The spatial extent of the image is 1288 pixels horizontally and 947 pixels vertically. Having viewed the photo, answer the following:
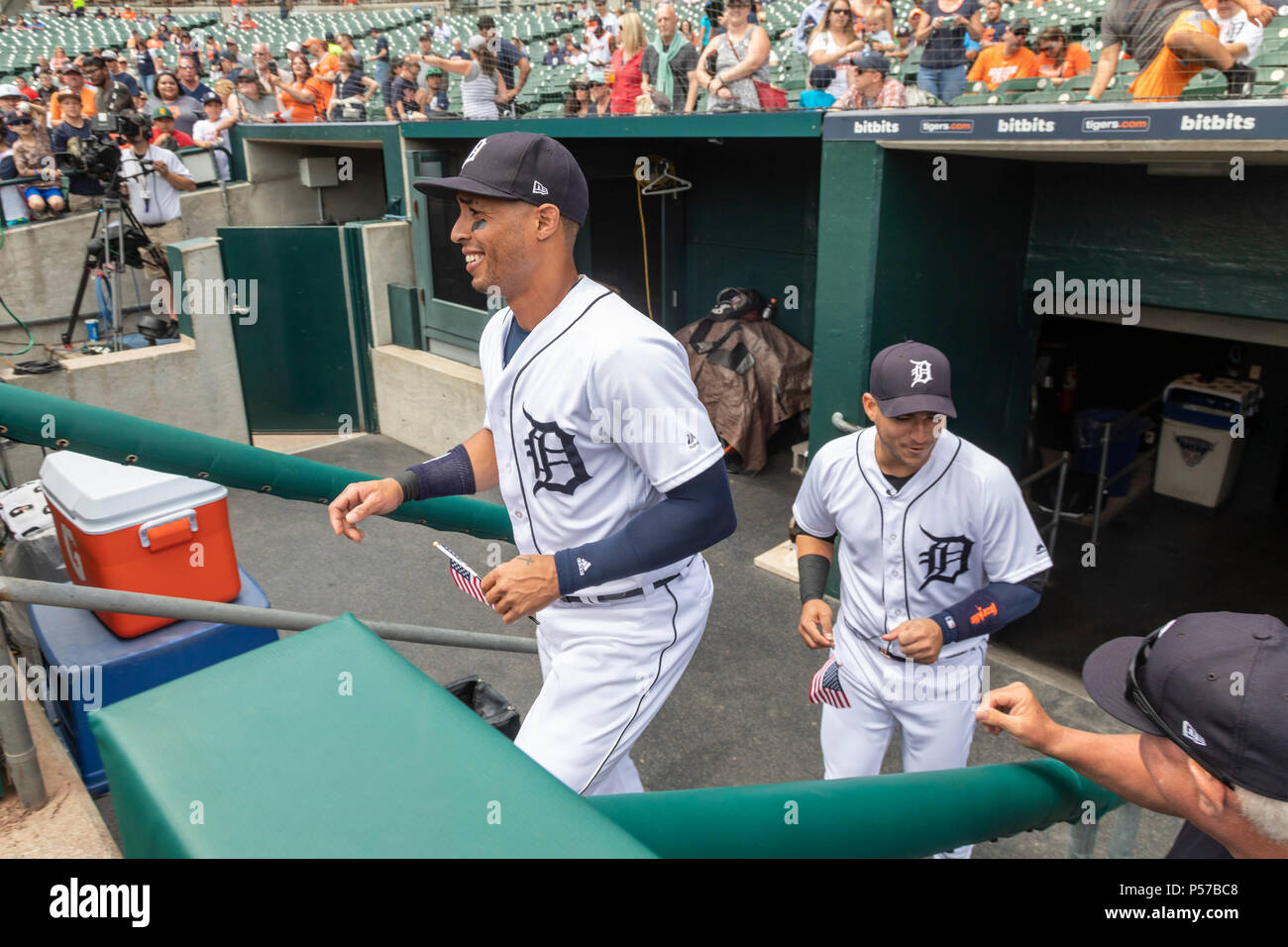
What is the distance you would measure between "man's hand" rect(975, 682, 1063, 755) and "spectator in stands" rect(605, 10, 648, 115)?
7.61 m

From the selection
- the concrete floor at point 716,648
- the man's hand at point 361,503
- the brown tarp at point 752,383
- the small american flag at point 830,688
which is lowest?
the concrete floor at point 716,648

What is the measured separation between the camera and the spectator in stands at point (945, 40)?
A: 638 cm

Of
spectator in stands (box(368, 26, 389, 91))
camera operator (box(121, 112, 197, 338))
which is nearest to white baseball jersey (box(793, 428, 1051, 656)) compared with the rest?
camera operator (box(121, 112, 197, 338))

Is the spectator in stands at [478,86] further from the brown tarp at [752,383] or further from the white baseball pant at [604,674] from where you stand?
the white baseball pant at [604,674]

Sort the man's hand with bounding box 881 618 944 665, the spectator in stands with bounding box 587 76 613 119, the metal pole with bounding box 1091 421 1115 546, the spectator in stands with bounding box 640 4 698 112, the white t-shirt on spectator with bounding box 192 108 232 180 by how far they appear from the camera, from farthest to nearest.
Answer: the white t-shirt on spectator with bounding box 192 108 232 180, the spectator in stands with bounding box 587 76 613 119, the spectator in stands with bounding box 640 4 698 112, the metal pole with bounding box 1091 421 1115 546, the man's hand with bounding box 881 618 944 665

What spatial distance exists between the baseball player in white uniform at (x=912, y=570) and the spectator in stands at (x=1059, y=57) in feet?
14.0

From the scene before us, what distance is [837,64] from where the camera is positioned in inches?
264

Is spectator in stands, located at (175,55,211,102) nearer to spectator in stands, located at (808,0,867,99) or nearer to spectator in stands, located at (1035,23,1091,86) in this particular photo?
spectator in stands, located at (808,0,867,99)

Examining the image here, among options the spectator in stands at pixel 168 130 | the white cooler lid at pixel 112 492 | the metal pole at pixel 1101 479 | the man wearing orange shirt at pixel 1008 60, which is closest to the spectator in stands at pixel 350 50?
the spectator in stands at pixel 168 130

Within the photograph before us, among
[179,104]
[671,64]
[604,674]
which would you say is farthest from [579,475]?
[179,104]

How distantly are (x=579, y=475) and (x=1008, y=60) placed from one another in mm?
5899

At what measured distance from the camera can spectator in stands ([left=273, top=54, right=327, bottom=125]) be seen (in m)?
11.6
